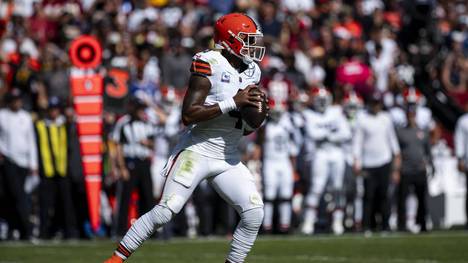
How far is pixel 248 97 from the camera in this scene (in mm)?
8281

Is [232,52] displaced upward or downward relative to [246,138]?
upward

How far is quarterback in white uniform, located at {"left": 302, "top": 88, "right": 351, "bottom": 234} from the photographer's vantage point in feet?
56.0

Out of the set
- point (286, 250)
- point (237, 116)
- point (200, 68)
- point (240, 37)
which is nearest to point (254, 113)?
point (237, 116)

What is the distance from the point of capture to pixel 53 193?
15641mm

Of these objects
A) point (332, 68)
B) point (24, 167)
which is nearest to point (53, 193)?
point (24, 167)

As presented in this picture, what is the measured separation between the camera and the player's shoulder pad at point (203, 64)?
8297 mm

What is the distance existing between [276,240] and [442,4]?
35.3 ft

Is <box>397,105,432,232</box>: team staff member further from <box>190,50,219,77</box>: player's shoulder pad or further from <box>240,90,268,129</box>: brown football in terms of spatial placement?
<box>190,50,219,77</box>: player's shoulder pad

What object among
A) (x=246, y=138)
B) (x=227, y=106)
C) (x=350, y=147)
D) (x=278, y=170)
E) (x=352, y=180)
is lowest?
(x=352, y=180)

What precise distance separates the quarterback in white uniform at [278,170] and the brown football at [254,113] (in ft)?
27.4

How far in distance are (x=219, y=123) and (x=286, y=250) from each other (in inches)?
191

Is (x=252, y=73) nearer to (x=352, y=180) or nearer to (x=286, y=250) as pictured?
(x=286, y=250)

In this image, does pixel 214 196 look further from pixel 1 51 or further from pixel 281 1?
pixel 281 1

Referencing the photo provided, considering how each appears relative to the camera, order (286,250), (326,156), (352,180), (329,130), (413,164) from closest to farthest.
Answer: (286,250), (413,164), (326,156), (329,130), (352,180)
